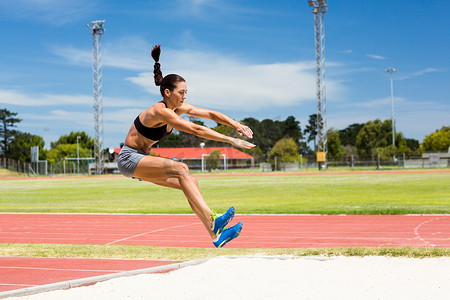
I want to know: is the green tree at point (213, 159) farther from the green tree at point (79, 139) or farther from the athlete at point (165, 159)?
the athlete at point (165, 159)

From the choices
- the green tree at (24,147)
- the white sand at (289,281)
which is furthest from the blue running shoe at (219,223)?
the green tree at (24,147)

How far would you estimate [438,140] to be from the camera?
284 ft

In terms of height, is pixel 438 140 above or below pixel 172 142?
below

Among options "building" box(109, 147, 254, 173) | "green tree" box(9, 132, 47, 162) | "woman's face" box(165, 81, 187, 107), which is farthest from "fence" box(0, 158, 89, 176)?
"woman's face" box(165, 81, 187, 107)

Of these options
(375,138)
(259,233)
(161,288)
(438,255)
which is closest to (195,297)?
(161,288)

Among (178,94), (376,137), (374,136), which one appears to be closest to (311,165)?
(374,136)

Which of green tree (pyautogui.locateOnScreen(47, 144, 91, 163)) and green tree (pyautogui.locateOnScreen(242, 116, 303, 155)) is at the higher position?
green tree (pyautogui.locateOnScreen(242, 116, 303, 155))

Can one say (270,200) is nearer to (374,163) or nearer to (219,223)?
(219,223)

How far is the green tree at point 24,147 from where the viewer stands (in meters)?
89.0

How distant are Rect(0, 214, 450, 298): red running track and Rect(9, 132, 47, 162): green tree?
78.6 meters

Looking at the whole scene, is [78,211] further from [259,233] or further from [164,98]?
[164,98]

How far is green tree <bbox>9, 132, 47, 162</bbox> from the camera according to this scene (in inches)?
3504

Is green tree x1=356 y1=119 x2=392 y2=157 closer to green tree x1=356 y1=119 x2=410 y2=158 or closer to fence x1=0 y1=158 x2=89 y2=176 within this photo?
green tree x1=356 y1=119 x2=410 y2=158

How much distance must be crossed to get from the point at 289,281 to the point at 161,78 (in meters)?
2.70
